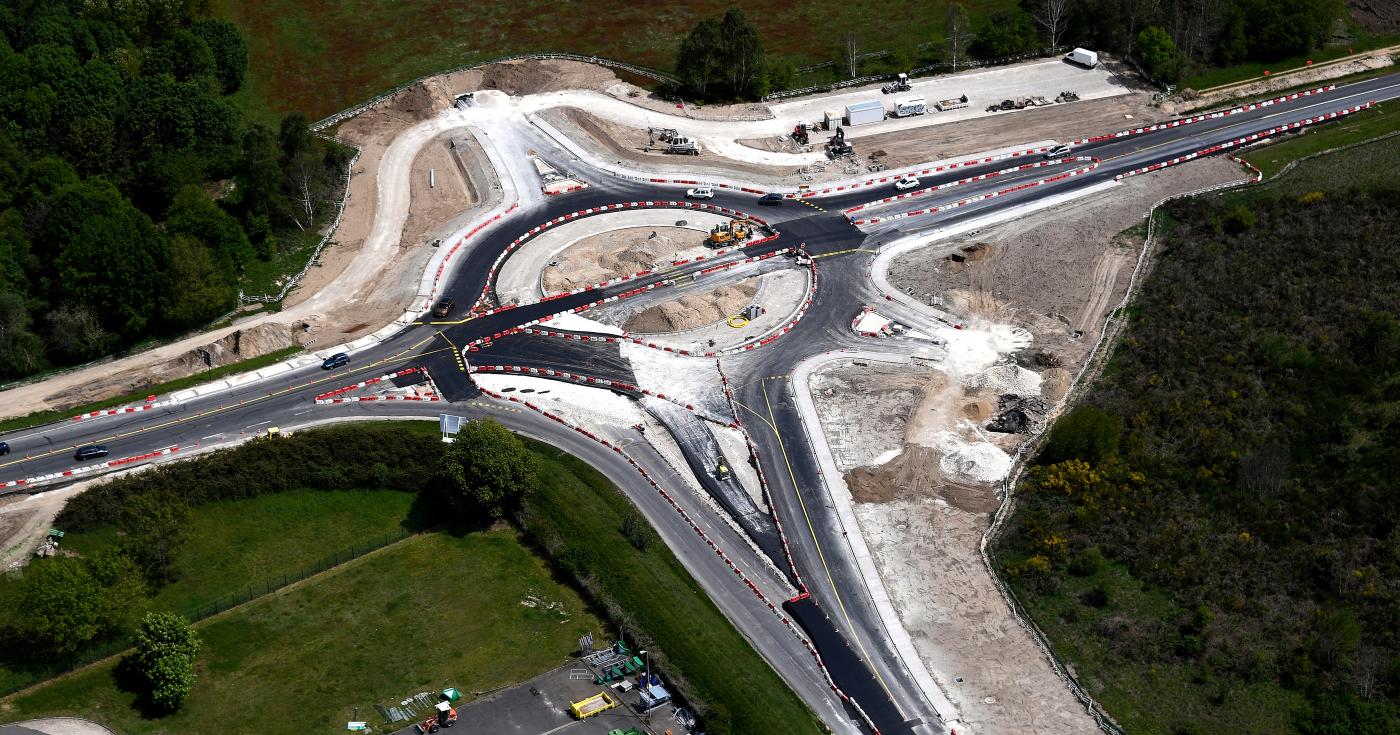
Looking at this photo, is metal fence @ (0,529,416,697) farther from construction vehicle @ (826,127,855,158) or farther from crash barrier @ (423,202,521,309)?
construction vehicle @ (826,127,855,158)

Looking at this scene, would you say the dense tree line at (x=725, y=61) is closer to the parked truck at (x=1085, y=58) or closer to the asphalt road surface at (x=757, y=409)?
the asphalt road surface at (x=757, y=409)

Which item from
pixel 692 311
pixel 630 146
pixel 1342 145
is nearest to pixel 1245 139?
pixel 1342 145

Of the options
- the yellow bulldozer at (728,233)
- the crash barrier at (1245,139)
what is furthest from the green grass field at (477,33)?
the yellow bulldozer at (728,233)

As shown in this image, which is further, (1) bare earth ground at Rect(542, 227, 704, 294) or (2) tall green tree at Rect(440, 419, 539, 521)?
(1) bare earth ground at Rect(542, 227, 704, 294)

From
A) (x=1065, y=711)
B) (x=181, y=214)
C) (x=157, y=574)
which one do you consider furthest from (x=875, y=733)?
(x=181, y=214)

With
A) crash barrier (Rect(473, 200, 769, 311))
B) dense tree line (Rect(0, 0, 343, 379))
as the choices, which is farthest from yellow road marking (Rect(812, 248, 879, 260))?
dense tree line (Rect(0, 0, 343, 379))
